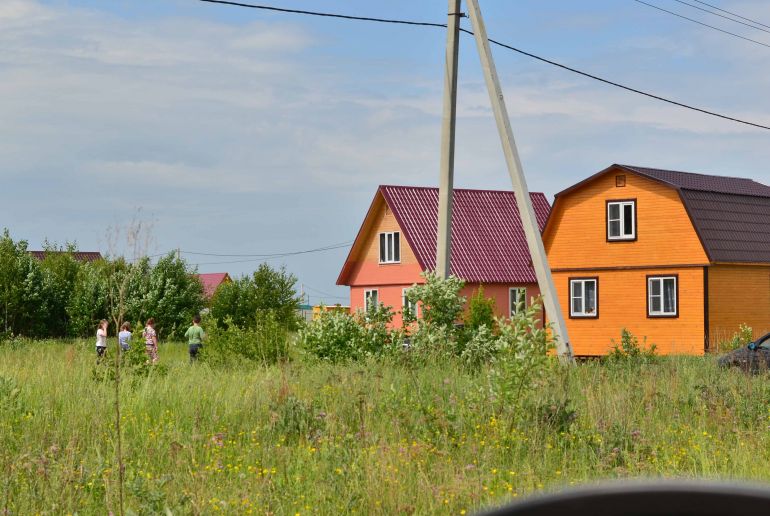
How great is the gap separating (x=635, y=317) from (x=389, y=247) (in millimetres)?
14416

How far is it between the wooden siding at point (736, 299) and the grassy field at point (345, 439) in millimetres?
22416

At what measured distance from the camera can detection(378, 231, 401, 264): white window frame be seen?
155 ft

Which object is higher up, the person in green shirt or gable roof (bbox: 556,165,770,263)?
gable roof (bbox: 556,165,770,263)

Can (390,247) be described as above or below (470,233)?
below

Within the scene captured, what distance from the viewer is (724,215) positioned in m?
35.6

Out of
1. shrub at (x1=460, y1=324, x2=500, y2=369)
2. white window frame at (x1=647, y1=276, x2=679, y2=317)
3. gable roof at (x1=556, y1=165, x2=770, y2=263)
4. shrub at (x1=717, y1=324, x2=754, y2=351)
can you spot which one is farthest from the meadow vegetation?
white window frame at (x1=647, y1=276, x2=679, y2=317)

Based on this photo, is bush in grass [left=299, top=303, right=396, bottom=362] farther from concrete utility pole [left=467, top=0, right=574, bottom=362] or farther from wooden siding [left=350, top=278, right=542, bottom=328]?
wooden siding [left=350, top=278, right=542, bottom=328]

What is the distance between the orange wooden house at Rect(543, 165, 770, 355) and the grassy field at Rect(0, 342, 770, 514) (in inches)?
887

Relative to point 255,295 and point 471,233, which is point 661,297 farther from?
point 255,295

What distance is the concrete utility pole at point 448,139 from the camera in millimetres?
19312

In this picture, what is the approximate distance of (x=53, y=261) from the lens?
59.8 metres

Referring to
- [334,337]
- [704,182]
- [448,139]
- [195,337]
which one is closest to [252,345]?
[334,337]

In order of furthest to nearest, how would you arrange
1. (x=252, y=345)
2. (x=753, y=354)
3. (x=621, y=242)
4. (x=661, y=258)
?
(x=621, y=242) < (x=661, y=258) < (x=753, y=354) < (x=252, y=345)

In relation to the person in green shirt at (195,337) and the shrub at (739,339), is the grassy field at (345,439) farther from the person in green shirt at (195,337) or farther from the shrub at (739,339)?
the shrub at (739,339)
